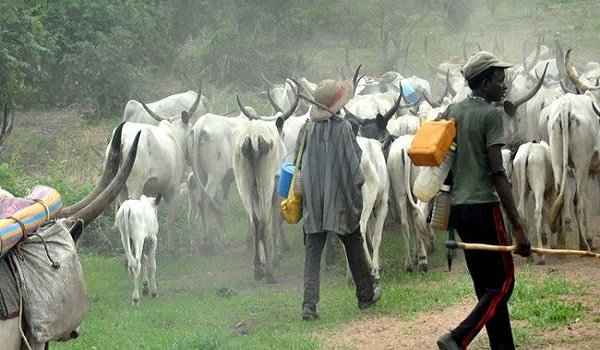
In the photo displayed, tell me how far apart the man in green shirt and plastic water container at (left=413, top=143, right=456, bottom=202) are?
0.23 feet

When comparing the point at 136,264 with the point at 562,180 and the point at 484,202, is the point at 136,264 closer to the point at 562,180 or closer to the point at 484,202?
the point at 562,180

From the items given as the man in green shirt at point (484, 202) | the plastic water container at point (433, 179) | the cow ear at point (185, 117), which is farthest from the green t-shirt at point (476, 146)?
the cow ear at point (185, 117)

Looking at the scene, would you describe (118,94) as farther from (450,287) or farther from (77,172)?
(450,287)

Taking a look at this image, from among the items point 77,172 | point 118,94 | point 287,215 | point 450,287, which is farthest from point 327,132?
point 118,94

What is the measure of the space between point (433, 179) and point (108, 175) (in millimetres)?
2394

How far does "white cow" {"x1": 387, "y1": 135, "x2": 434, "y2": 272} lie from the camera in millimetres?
12883

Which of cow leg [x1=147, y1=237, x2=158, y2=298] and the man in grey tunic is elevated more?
the man in grey tunic

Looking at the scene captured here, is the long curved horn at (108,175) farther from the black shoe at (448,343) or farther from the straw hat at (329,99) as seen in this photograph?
the straw hat at (329,99)

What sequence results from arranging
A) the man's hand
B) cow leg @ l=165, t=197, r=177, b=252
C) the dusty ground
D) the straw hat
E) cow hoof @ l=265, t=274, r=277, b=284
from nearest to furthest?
the man's hand
the dusty ground
the straw hat
cow hoof @ l=265, t=274, r=277, b=284
cow leg @ l=165, t=197, r=177, b=252

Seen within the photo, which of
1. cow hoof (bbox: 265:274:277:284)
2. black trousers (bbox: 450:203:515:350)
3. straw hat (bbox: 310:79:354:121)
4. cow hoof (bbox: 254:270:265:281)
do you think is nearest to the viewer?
black trousers (bbox: 450:203:515:350)

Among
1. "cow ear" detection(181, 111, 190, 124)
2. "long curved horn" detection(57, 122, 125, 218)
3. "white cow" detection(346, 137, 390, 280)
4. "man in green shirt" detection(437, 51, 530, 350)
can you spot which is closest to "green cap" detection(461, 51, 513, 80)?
"man in green shirt" detection(437, 51, 530, 350)

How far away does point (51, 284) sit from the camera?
5.51 m

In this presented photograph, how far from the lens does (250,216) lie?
13.5m

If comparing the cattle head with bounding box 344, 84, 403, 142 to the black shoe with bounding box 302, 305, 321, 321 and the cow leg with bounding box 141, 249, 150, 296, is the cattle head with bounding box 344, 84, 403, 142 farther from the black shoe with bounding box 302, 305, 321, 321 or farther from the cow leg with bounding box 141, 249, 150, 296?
the black shoe with bounding box 302, 305, 321, 321
